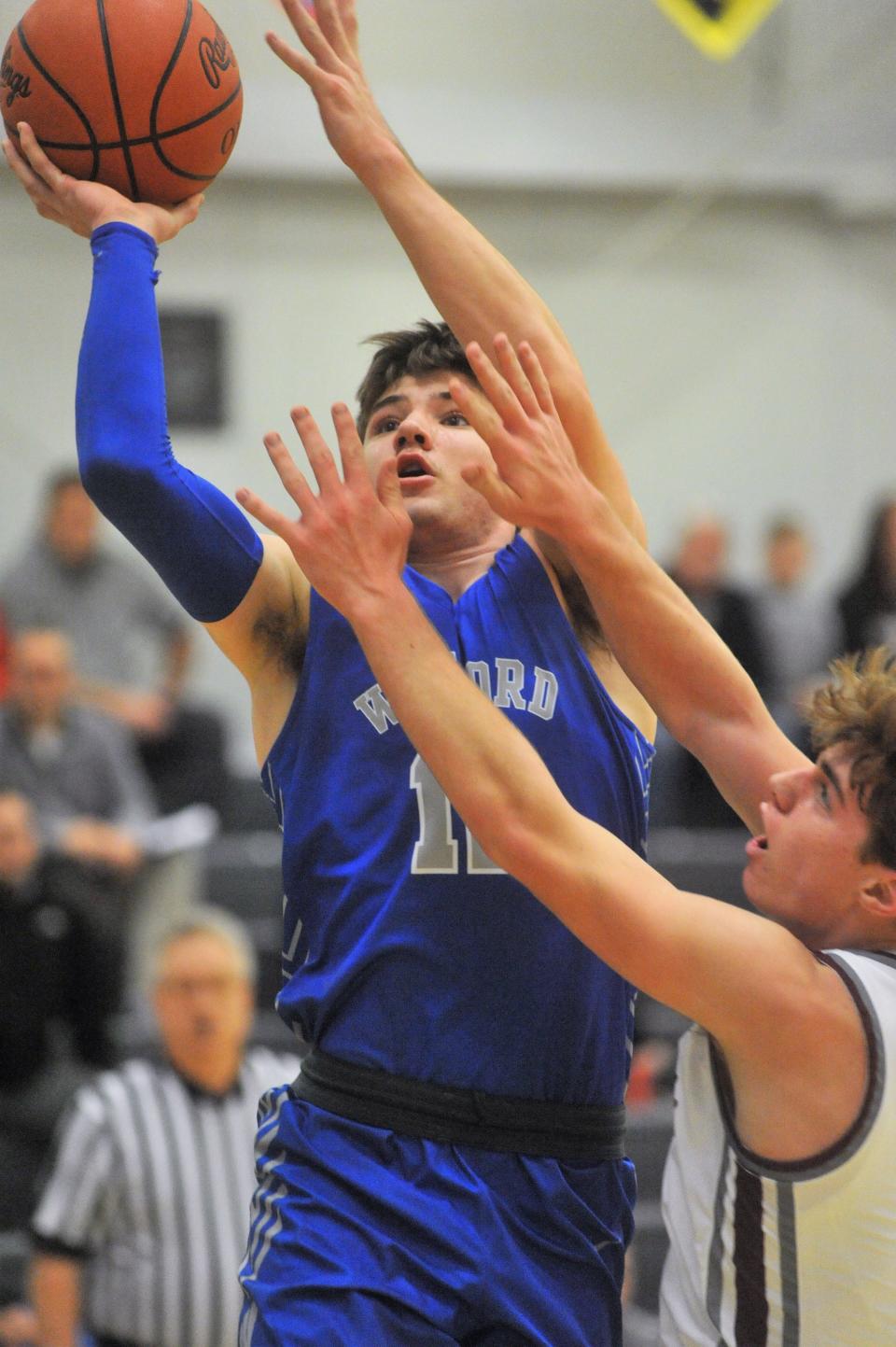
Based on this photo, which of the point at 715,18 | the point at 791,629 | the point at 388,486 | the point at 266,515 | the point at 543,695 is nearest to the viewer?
the point at 266,515

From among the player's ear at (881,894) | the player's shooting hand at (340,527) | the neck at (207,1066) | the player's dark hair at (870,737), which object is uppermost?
the player's shooting hand at (340,527)

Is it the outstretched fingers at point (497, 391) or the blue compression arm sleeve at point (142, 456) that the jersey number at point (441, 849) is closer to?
the blue compression arm sleeve at point (142, 456)

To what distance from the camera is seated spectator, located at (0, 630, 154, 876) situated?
7.28 m

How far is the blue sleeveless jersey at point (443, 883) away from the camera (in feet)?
9.50

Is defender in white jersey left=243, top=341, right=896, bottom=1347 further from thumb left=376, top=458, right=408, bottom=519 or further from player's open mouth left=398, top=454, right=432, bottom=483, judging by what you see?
player's open mouth left=398, top=454, right=432, bottom=483

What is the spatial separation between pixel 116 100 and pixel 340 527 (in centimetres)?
100

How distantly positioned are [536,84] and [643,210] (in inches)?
50.0

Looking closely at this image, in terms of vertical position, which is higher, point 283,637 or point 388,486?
point 388,486

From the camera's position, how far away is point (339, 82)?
3127 mm

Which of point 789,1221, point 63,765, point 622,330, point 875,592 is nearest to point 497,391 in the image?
point 789,1221

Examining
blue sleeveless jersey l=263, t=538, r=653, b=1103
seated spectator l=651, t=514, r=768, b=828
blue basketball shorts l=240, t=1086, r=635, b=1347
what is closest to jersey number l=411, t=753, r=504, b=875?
blue sleeveless jersey l=263, t=538, r=653, b=1103

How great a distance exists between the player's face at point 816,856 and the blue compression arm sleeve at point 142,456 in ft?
3.10

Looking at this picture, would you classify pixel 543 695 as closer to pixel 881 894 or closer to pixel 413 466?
pixel 413 466

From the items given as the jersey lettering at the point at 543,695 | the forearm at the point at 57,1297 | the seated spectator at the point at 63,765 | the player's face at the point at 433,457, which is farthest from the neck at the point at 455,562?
the seated spectator at the point at 63,765
